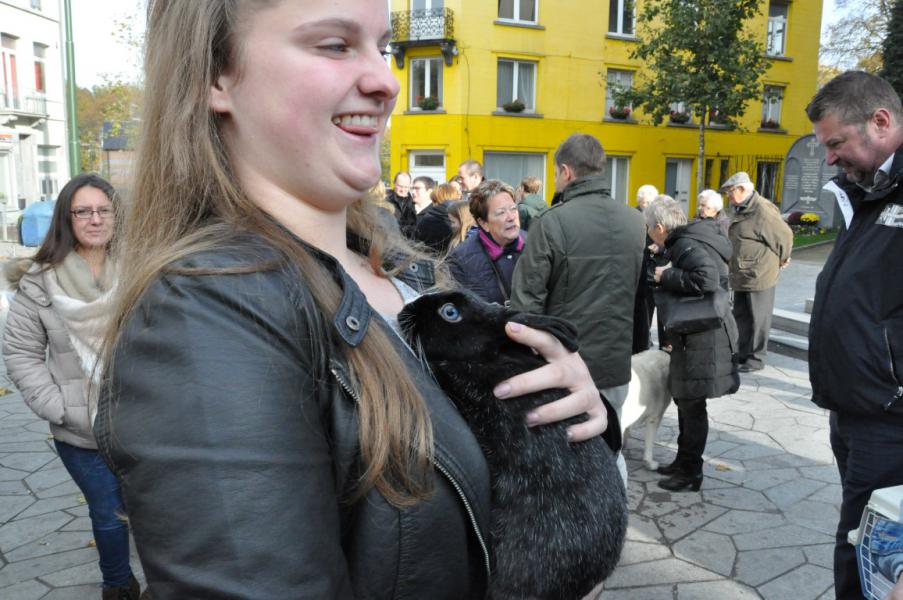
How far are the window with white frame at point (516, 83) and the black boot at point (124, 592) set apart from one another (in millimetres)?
23020

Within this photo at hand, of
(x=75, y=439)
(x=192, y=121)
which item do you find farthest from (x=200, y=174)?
(x=75, y=439)

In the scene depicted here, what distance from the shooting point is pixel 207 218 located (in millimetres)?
1000

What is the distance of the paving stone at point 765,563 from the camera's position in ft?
12.1

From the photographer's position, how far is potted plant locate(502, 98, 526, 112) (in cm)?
2430

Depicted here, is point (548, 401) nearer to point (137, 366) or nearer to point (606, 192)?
point (137, 366)

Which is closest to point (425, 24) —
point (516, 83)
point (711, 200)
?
point (516, 83)

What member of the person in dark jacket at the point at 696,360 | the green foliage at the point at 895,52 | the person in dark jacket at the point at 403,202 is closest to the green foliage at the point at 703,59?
the green foliage at the point at 895,52

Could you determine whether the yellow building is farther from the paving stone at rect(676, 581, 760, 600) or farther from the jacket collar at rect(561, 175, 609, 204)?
the paving stone at rect(676, 581, 760, 600)

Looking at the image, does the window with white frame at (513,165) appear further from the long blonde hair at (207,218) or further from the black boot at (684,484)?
the long blonde hair at (207,218)

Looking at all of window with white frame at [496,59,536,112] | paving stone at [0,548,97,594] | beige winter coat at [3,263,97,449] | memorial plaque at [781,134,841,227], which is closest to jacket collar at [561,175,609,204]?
beige winter coat at [3,263,97,449]

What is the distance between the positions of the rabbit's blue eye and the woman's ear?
1.43 ft

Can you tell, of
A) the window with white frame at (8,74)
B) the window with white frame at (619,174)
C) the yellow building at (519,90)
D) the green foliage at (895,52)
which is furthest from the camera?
the window with white frame at (8,74)

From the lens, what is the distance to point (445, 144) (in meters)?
24.3

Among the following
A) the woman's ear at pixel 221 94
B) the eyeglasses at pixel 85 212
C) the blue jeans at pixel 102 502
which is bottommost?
the blue jeans at pixel 102 502
